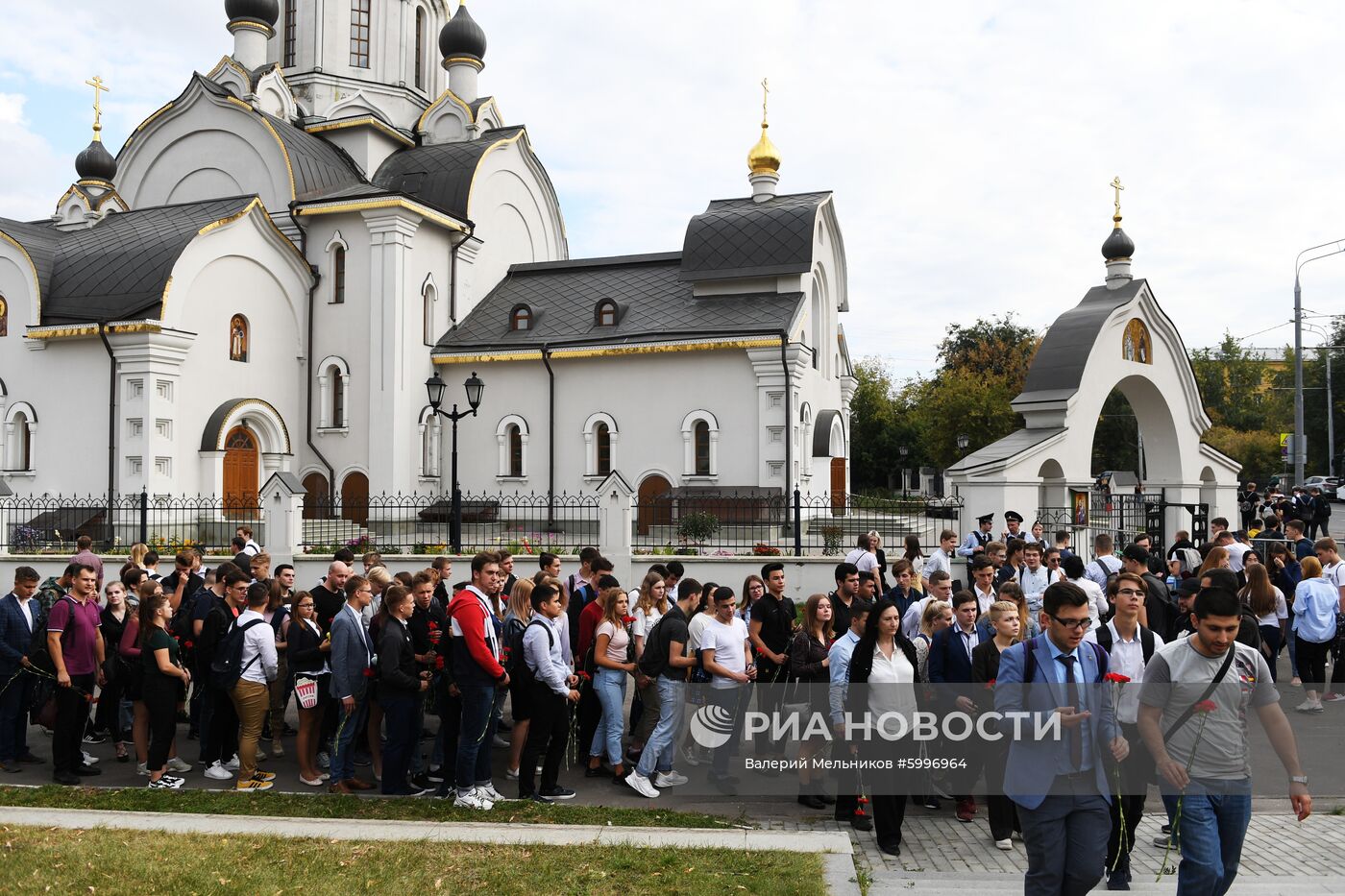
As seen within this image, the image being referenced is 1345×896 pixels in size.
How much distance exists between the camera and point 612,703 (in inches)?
293

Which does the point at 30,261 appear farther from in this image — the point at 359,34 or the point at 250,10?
the point at 359,34

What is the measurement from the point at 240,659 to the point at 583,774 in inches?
107

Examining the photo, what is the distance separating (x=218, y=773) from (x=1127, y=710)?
6549 mm

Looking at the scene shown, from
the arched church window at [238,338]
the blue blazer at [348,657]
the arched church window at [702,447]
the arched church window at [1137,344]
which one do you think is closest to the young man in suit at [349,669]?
the blue blazer at [348,657]

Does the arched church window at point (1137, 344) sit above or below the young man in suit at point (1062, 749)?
above

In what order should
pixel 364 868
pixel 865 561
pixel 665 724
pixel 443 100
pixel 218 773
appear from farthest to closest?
pixel 443 100 → pixel 865 561 → pixel 218 773 → pixel 665 724 → pixel 364 868

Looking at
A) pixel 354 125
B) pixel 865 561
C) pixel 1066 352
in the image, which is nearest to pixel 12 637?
pixel 865 561

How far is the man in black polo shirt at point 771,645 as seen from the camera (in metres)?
7.82

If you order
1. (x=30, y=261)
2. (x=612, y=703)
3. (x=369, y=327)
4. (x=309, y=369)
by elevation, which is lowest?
(x=612, y=703)

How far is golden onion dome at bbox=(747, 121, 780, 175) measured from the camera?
87.1ft

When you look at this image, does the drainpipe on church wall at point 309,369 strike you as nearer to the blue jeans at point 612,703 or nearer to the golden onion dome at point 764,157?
the golden onion dome at point 764,157

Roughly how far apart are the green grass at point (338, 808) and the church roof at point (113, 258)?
52.7ft

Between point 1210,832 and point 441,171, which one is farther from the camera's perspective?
point 441,171

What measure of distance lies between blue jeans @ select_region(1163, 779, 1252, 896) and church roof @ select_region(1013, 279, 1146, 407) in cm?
1329
